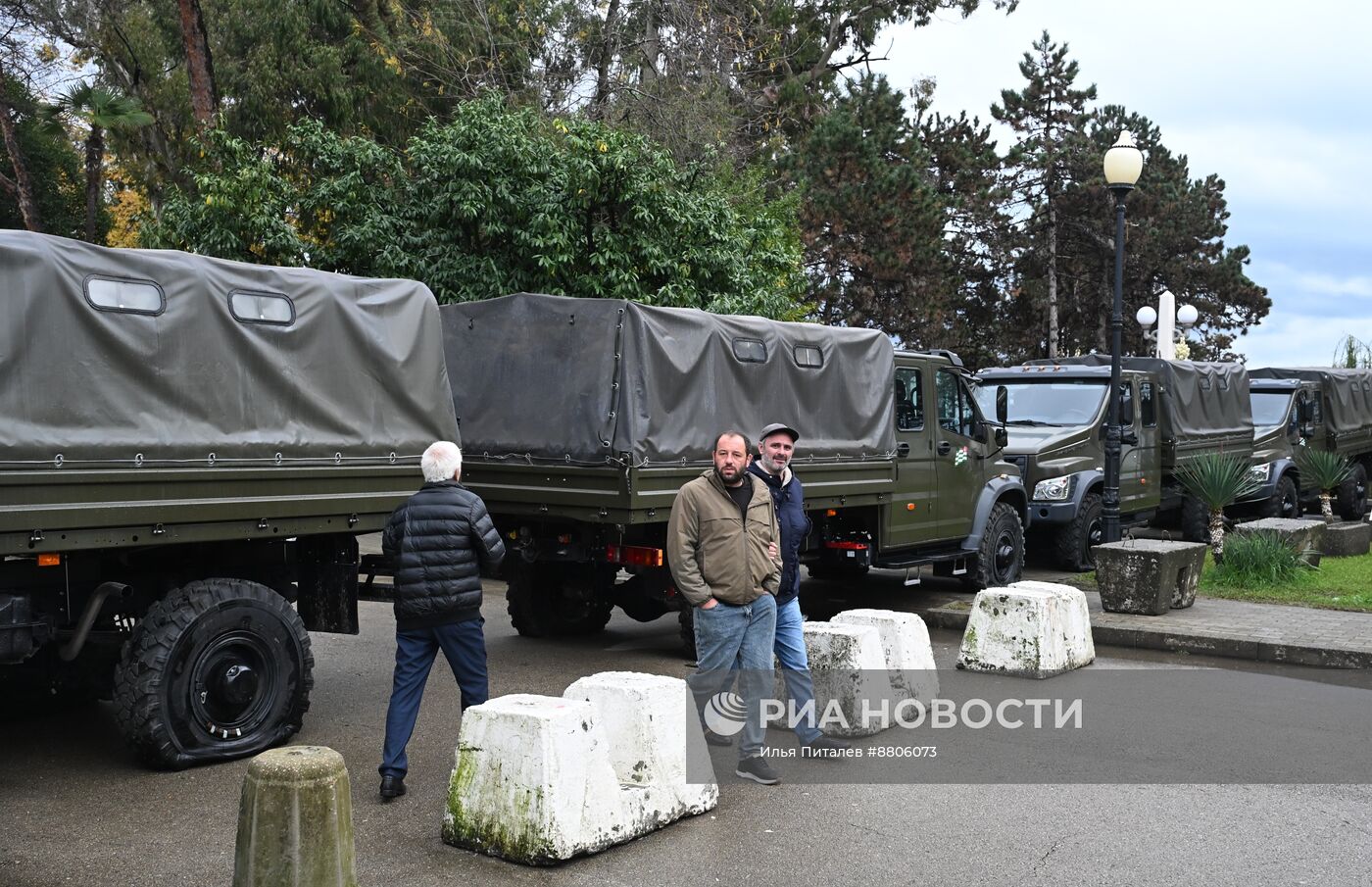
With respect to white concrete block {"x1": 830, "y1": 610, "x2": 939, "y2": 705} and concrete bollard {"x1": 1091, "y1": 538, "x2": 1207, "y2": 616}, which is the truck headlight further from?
white concrete block {"x1": 830, "y1": 610, "x2": 939, "y2": 705}

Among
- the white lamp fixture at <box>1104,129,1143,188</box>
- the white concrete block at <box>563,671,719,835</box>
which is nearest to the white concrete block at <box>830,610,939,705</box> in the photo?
the white concrete block at <box>563,671,719,835</box>

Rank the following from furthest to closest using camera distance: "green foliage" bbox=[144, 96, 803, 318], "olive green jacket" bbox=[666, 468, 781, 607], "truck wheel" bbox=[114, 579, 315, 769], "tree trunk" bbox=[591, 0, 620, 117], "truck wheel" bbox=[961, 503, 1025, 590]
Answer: "tree trunk" bbox=[591, 0, 620, 117] → "green foliage" bbox=[144, 96, 803, 318] → "truck wheel" bbox=[961, 503, 1025, 590] → "truck wheel" bbox=[114, 579, 315, 769] → "olive green jacket" bbox=[666, 468, 781, 607]

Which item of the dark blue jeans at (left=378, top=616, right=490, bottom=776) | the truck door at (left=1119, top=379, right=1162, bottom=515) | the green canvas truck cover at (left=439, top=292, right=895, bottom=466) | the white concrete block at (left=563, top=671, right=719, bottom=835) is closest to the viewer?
the white concrete block at (left=563, top=671, right=719, bottom=835)

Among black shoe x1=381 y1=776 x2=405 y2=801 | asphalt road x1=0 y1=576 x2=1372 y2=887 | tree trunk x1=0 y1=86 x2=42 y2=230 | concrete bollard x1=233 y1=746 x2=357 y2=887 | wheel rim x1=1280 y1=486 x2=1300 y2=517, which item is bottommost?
asphalt road x1=0 y1=576 x2=1372 y2=887

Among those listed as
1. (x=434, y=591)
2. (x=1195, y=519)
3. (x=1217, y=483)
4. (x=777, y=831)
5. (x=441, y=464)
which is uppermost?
(x=441, y=464)

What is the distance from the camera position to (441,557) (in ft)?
21.2

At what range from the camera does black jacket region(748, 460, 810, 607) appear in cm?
707

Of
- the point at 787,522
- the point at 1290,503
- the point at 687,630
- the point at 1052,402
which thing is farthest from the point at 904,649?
the point at 1290,503

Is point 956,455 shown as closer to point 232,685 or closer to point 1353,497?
point 232,685

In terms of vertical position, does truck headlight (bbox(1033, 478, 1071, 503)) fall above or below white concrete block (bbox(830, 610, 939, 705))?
above

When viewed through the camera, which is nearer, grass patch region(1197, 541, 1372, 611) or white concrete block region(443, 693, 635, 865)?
white concrete block region(443, 693, 635, 865)

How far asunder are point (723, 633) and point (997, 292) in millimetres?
43560

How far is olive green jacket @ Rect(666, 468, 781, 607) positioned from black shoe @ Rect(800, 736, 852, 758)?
116 centimetres

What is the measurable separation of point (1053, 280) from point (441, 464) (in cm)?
4206
